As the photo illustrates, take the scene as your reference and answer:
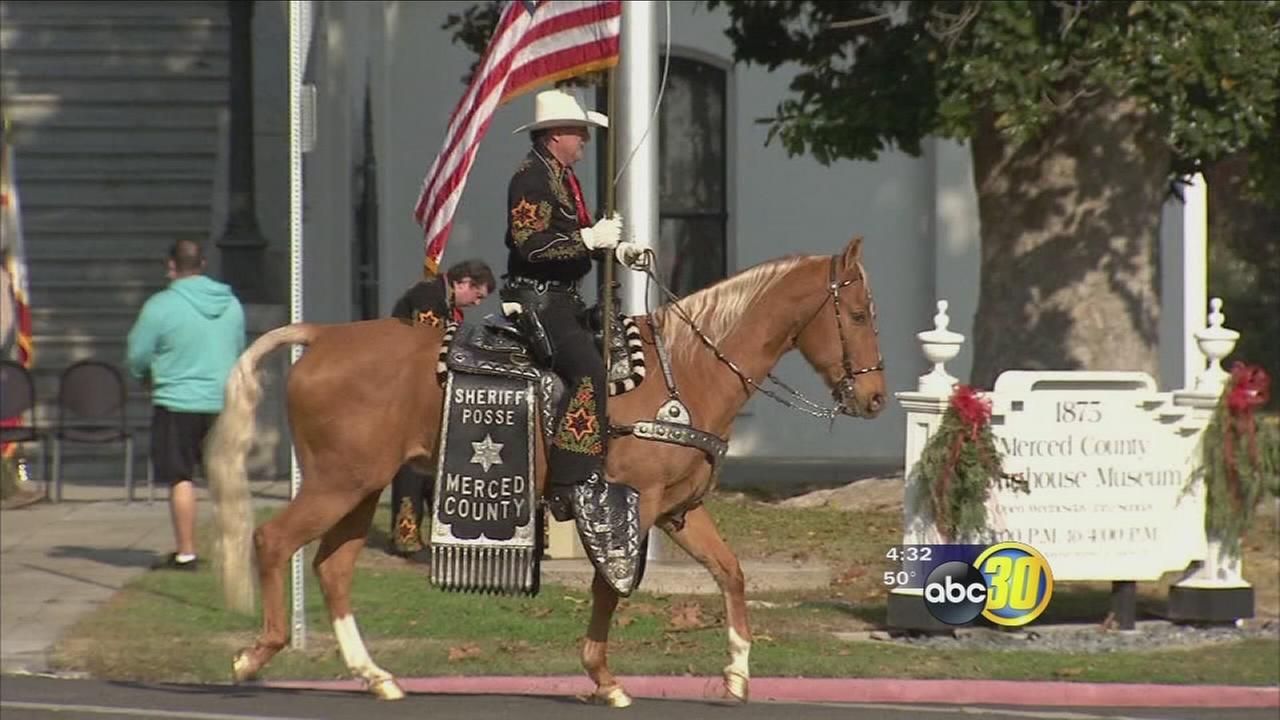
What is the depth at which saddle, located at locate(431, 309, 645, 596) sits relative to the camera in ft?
34.2

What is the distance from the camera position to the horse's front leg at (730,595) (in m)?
10.5

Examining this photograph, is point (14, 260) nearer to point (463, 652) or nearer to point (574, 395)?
point (463, 652)

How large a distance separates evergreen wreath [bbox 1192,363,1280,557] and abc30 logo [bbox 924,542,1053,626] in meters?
1.15

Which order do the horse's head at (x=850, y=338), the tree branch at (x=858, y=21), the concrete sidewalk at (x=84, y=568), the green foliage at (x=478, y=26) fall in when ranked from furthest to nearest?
the green foliage at (x=478, y=26) < the tree branch at (x=858, y=21) < the concrete sidewalk at (x=84, y=568) < the horse's head at (x=850, y=338)

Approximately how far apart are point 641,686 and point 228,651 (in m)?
2.42

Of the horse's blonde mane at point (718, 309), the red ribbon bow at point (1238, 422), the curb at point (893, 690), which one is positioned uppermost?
the horse's blonde mane at point (718, 309)

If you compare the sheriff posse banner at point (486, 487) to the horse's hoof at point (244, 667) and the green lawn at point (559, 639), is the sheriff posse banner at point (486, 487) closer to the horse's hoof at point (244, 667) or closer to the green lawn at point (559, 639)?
the horse's hoof at point (244, 667)

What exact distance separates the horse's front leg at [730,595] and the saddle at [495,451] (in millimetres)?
382

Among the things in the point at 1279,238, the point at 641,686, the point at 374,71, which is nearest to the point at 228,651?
the point at 641,686

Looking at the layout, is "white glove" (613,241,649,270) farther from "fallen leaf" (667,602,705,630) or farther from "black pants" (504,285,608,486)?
"fallen leaf" (667,602,705,630)

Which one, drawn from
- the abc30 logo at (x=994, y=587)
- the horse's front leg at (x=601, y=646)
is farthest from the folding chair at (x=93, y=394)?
the horse's front leg at (x=601, y=646)

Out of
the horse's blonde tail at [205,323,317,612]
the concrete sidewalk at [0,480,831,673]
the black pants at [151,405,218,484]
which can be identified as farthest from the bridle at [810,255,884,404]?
the black pants at [151,405,218,484]

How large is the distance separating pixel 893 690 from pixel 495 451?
2.52 m

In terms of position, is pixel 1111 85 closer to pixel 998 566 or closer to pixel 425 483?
pixel 998 566
